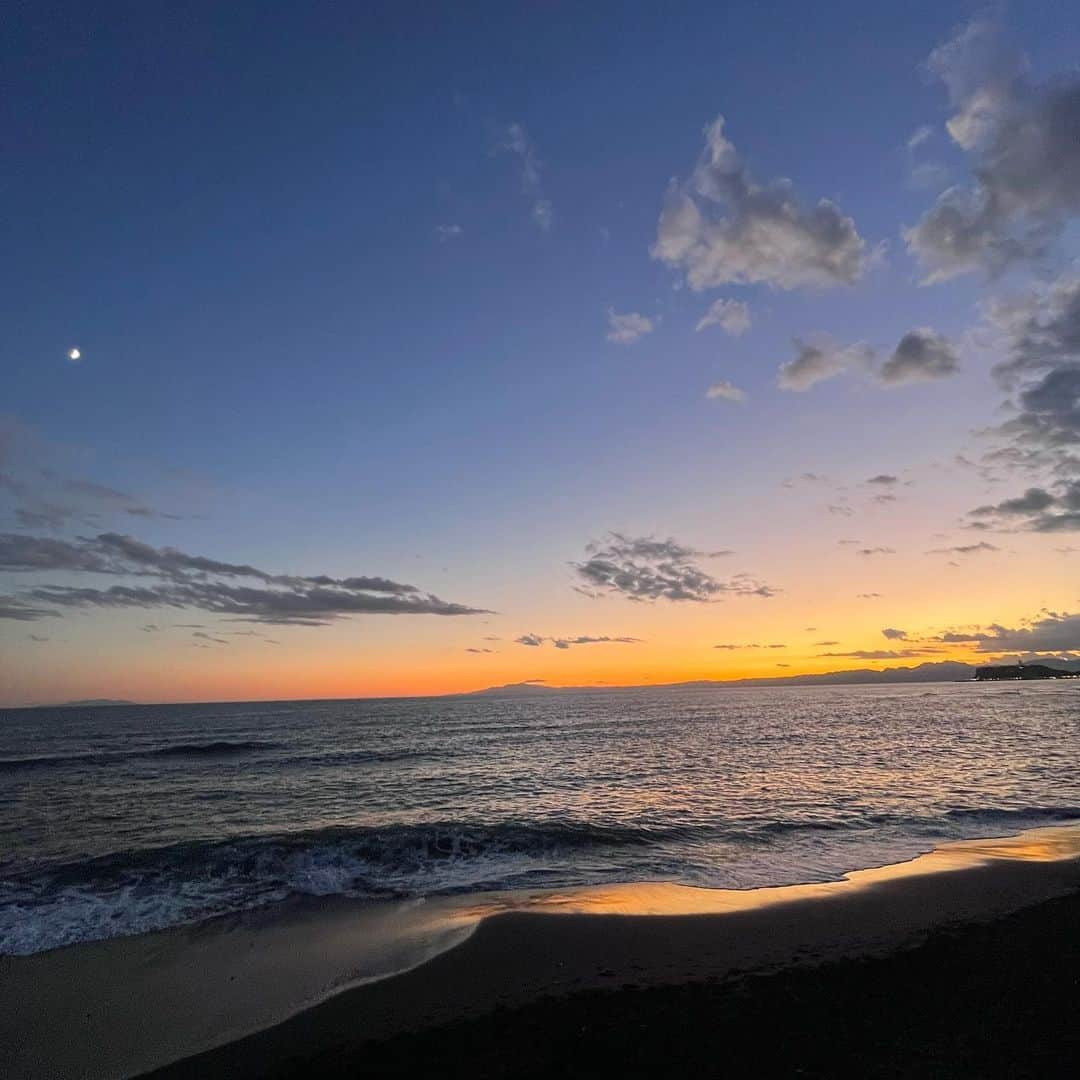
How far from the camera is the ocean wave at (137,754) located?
44188 millimetres

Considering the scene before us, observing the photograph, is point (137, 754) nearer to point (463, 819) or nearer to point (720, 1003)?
point (463, 819)

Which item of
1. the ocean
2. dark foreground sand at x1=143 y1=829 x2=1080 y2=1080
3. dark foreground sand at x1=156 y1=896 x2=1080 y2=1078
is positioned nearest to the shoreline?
dark foreground sand at x1=143 y1=829 x2=1080 y2=1080

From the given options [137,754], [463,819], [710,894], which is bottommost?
[710,894]

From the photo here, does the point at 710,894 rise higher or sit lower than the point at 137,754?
lower

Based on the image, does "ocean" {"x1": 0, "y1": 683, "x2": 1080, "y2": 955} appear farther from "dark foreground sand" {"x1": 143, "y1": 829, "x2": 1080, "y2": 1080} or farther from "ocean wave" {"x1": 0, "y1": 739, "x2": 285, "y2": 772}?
"dark foreground sand" {"x1": 143, "y1": 829, "x2": 1080, "y2": 1080}

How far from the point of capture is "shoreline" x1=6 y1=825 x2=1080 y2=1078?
26.8 ft

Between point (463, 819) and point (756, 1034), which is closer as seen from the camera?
point (756, 1034)

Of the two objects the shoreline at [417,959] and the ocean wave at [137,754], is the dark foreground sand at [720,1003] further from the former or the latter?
the ocean wave at [137,754]

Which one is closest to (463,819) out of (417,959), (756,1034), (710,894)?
(710,894)

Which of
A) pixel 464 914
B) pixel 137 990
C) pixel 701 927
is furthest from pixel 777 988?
pixel 137 990

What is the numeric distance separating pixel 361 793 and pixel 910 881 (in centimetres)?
2272

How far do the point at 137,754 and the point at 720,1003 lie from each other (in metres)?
54.7

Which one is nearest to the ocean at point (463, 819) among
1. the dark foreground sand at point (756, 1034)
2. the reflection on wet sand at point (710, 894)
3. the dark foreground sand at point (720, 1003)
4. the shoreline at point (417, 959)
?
the reflection on wet sand at point (710, 894)

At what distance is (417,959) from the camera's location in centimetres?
1035
